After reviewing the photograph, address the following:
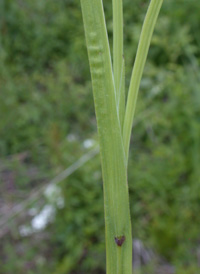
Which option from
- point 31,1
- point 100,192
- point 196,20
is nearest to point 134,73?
point 100,192

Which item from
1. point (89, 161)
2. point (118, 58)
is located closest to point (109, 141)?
point (118, 58)

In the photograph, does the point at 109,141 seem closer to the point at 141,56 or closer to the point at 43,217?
the point at 141,56

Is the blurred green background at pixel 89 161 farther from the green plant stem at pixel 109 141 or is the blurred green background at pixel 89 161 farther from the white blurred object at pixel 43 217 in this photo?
the green plant stem at pixel 109 141

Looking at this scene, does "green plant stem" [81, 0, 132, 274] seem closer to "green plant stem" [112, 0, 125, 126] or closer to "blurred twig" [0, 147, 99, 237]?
"green plant stem" [112, 0, 125, 126]

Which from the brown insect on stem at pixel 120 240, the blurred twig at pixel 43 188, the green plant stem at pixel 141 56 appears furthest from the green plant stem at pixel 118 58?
the blurred twig at pixel 43 188

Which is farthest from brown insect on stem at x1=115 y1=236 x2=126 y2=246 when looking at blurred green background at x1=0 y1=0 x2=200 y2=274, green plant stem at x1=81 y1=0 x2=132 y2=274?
blurred green background at x1=0 y1=0 x2=200 y2=274

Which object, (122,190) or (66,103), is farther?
(66,103)

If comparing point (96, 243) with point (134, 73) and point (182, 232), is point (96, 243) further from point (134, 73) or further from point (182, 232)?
point (134, 73)
